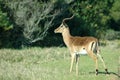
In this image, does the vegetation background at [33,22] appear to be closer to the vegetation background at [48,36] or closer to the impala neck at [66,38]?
the vegetation background at [48,36]

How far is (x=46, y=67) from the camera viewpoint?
17.9 metres

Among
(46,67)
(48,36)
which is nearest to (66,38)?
(46,67)

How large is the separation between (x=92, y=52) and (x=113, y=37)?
101 ft

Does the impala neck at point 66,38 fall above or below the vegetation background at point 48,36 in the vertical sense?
above

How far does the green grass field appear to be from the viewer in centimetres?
1432

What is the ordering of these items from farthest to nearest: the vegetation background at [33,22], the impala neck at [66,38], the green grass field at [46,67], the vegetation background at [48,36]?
the vegetation background at [33,22]
the impala neck at [66,38]
the vegetation background at [48,36]
the green grass field at [46,67]

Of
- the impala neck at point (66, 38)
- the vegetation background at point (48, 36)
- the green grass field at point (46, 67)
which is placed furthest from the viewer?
the impala neck at point (66, 38)

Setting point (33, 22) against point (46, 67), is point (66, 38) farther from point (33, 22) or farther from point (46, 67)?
point (33, 22)

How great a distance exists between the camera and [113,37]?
1818 inches

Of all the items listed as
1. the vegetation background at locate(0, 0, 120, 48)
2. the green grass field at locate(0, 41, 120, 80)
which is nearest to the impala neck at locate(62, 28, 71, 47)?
the green grass field at locate(0, 41, 120, 80)

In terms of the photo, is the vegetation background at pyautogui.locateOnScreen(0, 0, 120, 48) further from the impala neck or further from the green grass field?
the impala neck

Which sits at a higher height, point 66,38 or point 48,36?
point 66,38

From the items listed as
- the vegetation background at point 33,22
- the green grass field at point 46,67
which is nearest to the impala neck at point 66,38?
the green grass field at point 46,67

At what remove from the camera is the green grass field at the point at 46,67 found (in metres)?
14.3
